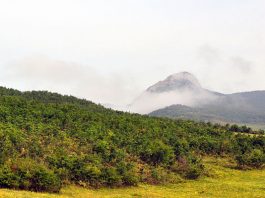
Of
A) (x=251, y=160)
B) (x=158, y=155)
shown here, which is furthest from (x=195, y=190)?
(x=251, y=160)

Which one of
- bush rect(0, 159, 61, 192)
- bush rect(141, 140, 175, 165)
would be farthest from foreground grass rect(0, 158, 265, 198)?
bush rect(141, 140, 175, 165)

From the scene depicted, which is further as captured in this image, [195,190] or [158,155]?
[158,155]

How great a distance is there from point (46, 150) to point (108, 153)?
12030mm

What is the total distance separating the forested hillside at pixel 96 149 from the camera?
58031 millimetres

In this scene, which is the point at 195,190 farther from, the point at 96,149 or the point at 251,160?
the point at 251,160

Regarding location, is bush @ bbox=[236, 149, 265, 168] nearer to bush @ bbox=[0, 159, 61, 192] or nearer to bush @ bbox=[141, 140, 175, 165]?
bush @ bbox=[141, 140, 175, 165]

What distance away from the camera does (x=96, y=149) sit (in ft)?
266

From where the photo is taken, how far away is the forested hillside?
58031 mm

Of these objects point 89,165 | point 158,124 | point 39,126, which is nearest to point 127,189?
point 89,165

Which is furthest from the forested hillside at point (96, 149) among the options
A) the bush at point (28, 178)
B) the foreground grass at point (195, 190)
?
the foreground grass at point (195, 190)

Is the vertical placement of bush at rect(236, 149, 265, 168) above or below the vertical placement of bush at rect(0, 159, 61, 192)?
above

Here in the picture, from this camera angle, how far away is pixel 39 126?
88375 mm

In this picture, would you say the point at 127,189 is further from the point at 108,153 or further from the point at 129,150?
the point at 129,150

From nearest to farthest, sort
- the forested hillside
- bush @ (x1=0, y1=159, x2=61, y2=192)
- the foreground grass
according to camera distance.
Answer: bush @ (x1=0, y1=159, x2=61, y2=192)
the foreground grass
the forested hillside
